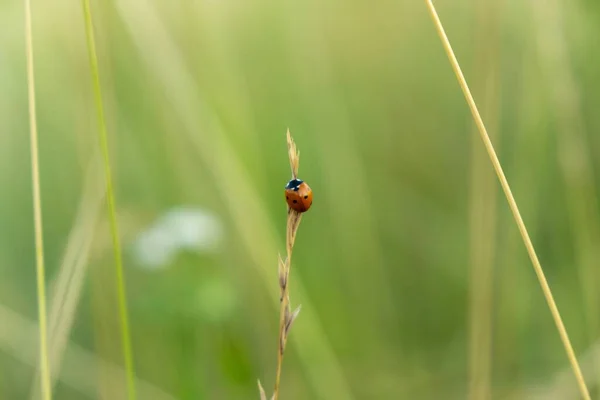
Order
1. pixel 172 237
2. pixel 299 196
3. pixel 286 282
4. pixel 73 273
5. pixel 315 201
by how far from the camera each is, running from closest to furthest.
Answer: pixel 286 282
pixel 299 196
pixel 73 273
pixel 172 237
pixel 315 201

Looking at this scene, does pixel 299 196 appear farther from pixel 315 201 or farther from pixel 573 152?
pixel 315 201

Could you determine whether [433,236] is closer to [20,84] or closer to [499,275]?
[499,275]

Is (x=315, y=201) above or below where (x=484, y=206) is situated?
below

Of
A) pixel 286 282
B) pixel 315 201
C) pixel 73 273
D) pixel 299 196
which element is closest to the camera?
pixel 286 282

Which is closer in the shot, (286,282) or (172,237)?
(286,282)

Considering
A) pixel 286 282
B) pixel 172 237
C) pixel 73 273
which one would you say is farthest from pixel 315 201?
pixel 286 282

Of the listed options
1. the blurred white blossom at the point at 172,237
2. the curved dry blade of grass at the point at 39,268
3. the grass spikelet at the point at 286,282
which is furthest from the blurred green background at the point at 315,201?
the grass spikelet at the point at 286,282

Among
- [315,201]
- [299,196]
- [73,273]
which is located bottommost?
[315,201]

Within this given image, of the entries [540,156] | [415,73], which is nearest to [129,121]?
[415,73]

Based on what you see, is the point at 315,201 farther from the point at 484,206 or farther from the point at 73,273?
the point at 73,273
